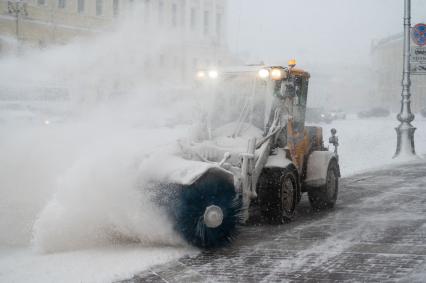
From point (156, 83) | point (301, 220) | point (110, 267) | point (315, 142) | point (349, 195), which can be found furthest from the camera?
point (156, 83)

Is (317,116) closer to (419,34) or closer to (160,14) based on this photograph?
(419,34)

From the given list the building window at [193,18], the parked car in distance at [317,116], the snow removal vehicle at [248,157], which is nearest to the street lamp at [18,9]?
the building window at [193,18]

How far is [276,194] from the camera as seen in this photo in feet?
28.1

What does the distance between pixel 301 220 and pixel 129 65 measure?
6137 mm

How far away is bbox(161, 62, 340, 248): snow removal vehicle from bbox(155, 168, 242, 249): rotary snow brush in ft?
0.04

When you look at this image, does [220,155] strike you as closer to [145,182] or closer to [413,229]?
[145,182]

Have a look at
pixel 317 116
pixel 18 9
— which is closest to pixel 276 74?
pixel 18 9

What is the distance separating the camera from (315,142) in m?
10.8

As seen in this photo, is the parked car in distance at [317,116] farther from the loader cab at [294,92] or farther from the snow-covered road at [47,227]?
the loader cab at [294,92]

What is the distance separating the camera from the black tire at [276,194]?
8562 millimetres

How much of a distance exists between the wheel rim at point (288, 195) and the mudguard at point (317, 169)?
103 cm

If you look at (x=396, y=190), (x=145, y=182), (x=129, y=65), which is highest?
(x=129, y=65)

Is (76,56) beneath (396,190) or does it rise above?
above

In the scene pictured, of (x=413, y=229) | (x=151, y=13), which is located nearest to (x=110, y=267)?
(x=413, y=229)
